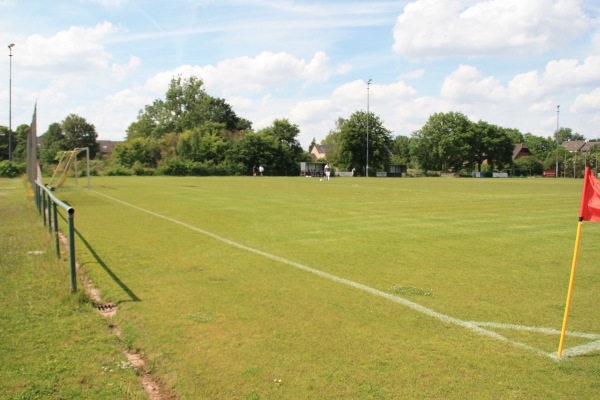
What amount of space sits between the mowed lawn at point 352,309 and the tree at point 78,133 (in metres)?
100

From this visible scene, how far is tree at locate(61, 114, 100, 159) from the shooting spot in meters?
102

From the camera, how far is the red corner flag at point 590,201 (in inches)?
178

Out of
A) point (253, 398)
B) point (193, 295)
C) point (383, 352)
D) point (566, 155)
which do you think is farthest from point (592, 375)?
point (566, 155)

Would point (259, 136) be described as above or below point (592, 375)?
above

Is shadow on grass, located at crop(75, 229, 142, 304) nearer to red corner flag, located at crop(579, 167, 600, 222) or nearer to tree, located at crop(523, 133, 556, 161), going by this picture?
red corner flag, located at crop(579, 167, 600, 222)

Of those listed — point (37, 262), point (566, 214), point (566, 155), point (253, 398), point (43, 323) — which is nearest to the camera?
point (253, 398)

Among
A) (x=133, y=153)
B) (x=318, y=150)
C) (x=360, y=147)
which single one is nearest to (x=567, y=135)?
(x=318, y=150)

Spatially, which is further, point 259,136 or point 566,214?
point 259,136

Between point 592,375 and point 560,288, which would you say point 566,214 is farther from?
point 592,375

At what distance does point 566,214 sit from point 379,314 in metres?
14.5

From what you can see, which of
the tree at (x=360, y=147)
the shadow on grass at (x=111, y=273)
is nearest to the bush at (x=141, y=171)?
the tree at (x=360, y=147)

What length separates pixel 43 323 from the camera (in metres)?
5.29

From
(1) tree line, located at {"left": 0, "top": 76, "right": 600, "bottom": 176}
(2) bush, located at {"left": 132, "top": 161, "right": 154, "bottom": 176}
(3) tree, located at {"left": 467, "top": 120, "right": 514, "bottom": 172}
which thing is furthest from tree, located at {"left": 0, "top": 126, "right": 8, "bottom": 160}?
(3) tree, located at {"left": 467, "top": 120, "right": 514, "bottom": 172}

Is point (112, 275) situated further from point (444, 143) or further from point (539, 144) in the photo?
point (539, 144)
